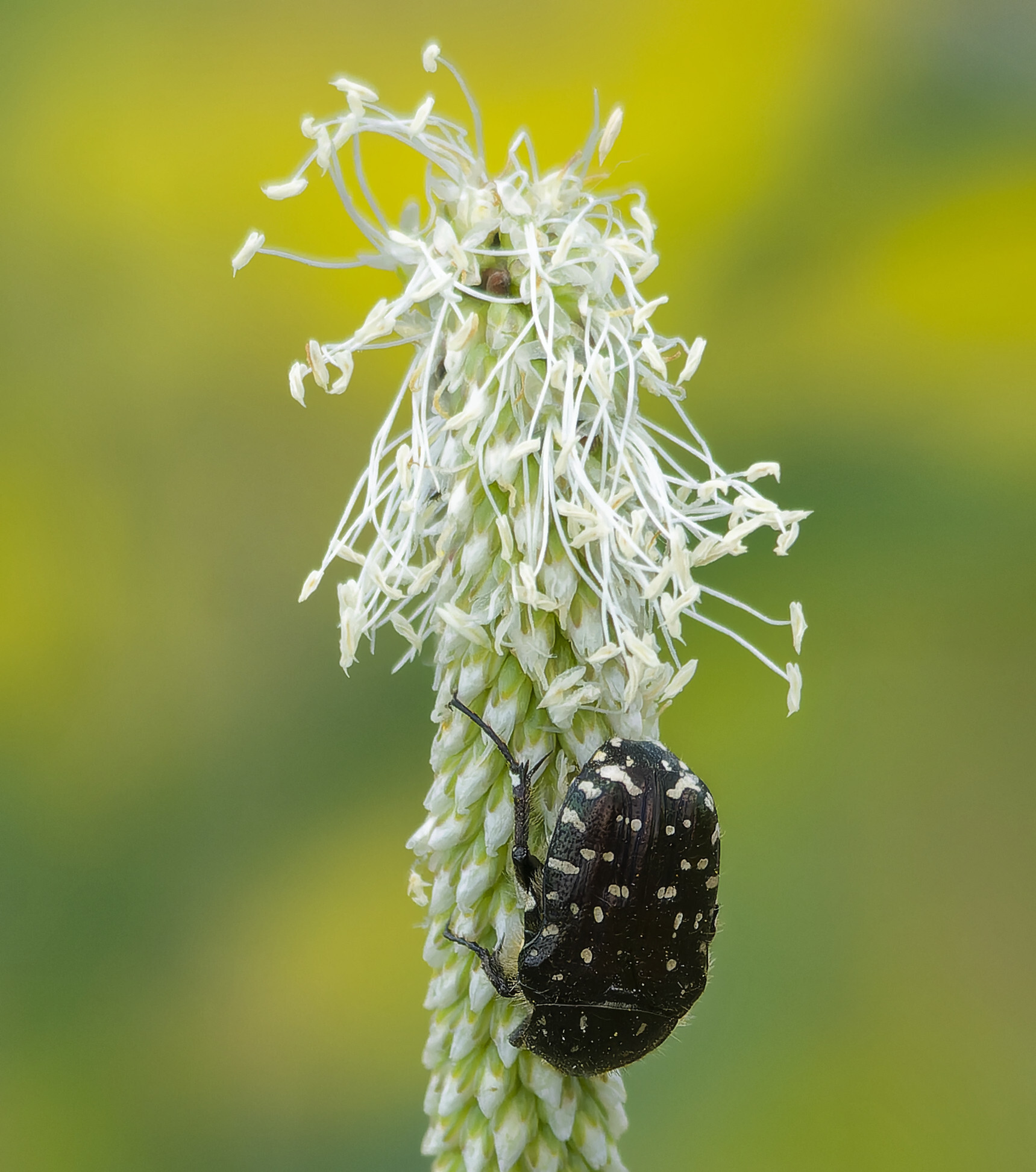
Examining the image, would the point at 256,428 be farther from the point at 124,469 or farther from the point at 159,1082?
the point at 159,1082

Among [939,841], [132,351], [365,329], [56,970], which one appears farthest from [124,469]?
[939,841]

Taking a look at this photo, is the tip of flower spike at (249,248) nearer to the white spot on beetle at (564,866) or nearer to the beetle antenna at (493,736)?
the beetle antenna at (493,736)

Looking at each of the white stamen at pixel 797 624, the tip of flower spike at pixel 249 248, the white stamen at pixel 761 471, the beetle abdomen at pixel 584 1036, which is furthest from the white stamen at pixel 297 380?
the beetle abdomen at pixel 584 1036

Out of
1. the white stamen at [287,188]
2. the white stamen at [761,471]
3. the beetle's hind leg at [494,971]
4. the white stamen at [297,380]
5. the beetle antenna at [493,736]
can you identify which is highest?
the white stamen at [287,188]

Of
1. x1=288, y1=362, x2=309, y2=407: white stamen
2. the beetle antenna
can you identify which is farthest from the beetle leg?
x1=288, y1=362, x2=309, y2=407: white stamen

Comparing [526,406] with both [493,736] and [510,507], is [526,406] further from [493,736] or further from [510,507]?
[493,736]

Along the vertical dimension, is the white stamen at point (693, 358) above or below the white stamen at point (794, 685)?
above

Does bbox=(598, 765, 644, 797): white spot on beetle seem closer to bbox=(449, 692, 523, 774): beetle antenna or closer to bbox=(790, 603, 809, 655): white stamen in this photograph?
bbox=(449, 692, 523, 774): beetle antenna

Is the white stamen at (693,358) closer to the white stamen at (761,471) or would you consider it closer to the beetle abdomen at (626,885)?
the white stamen at (761,471)

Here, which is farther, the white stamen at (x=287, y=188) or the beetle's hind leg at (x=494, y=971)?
the beetle's hind leg at (x=494, y=971)
